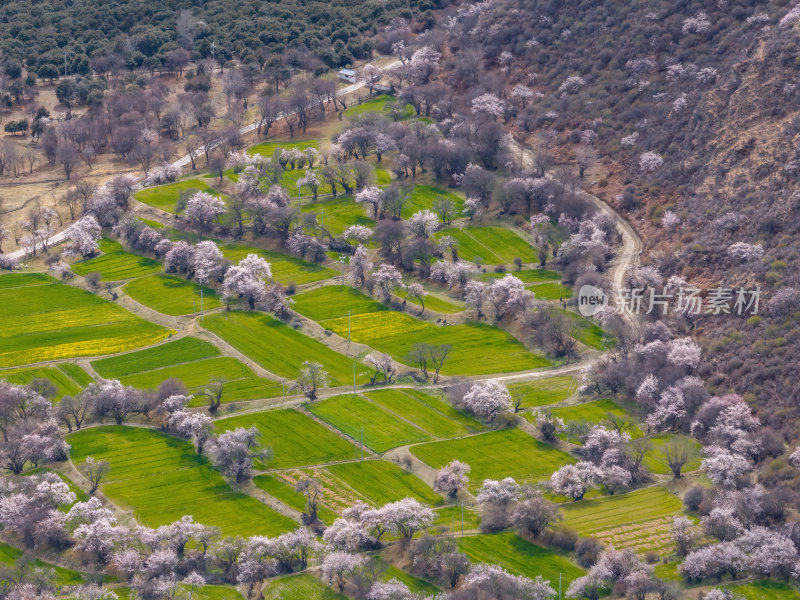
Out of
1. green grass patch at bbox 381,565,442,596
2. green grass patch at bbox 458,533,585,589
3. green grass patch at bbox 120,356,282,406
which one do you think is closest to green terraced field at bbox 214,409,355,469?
green grass patch at bbox 120,356,282,406

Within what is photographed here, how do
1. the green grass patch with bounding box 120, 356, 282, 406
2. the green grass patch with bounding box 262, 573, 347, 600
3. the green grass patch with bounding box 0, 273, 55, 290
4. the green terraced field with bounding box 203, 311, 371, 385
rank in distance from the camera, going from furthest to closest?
the green grass patch with bounding box 0, 273, 55, 290 → the green terraced field with bounding box 203, 311, 371, 385 → the green grass patch with bounding box 120, 356, 282, 406 → the green grass patch with bounding box 262, 573, 347, 600

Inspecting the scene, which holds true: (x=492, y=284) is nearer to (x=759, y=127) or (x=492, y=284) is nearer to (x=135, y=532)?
(x=759, y=127)

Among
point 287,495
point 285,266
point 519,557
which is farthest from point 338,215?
point 519,557

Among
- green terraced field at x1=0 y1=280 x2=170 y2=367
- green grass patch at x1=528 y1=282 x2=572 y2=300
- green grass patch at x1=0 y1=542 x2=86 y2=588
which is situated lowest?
green grass patch at x1=0 y1=542 x2=86 y2=588

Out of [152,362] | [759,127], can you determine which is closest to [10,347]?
[152,362]

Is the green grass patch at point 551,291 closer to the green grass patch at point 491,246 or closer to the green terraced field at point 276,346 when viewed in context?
the green grass patch at point 491,246

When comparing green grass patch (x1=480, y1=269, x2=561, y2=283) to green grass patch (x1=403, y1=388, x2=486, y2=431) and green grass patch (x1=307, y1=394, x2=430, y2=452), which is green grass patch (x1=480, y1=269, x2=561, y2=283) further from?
green grass patch (x1=307, y1=394, x2=430, y2=452)
